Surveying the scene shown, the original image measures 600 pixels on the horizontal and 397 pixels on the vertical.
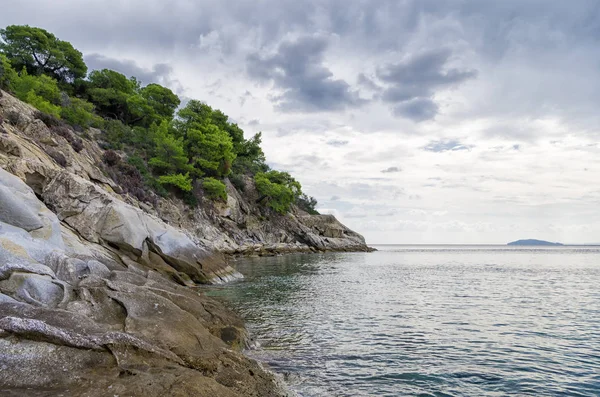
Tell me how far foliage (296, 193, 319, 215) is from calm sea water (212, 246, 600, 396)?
7691cm

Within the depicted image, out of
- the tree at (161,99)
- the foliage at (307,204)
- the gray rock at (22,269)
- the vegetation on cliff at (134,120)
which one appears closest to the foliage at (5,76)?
the vegetation on cliff at (134,120)

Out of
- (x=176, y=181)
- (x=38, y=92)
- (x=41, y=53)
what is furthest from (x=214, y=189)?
(x=41, y=53)

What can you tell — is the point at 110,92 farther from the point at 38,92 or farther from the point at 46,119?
the point at 46,119

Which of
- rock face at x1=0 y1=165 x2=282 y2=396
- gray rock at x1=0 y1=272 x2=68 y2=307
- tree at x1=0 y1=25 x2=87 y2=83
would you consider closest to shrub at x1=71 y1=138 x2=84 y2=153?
rock face at x1=0 y1=165 x2=282 y2=396

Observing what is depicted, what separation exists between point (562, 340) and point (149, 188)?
44.2 metres

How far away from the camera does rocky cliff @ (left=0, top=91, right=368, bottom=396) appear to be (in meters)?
6.04

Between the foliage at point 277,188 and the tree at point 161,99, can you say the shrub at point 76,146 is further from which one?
the foliage at point 277,188

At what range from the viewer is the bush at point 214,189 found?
5712cm

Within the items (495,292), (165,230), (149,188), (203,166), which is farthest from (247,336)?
(203,166)

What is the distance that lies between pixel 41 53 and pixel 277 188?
153 feet

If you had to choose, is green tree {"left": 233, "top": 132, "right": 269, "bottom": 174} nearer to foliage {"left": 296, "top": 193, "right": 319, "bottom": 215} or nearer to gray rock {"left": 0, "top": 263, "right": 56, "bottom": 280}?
foliage {"left": 296, "top": 193, "right": 319, "bottom": 215}

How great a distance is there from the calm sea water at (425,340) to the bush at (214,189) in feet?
115

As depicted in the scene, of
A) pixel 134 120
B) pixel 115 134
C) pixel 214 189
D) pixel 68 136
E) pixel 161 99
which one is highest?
pixel 161 99

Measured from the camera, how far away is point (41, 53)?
197ft
